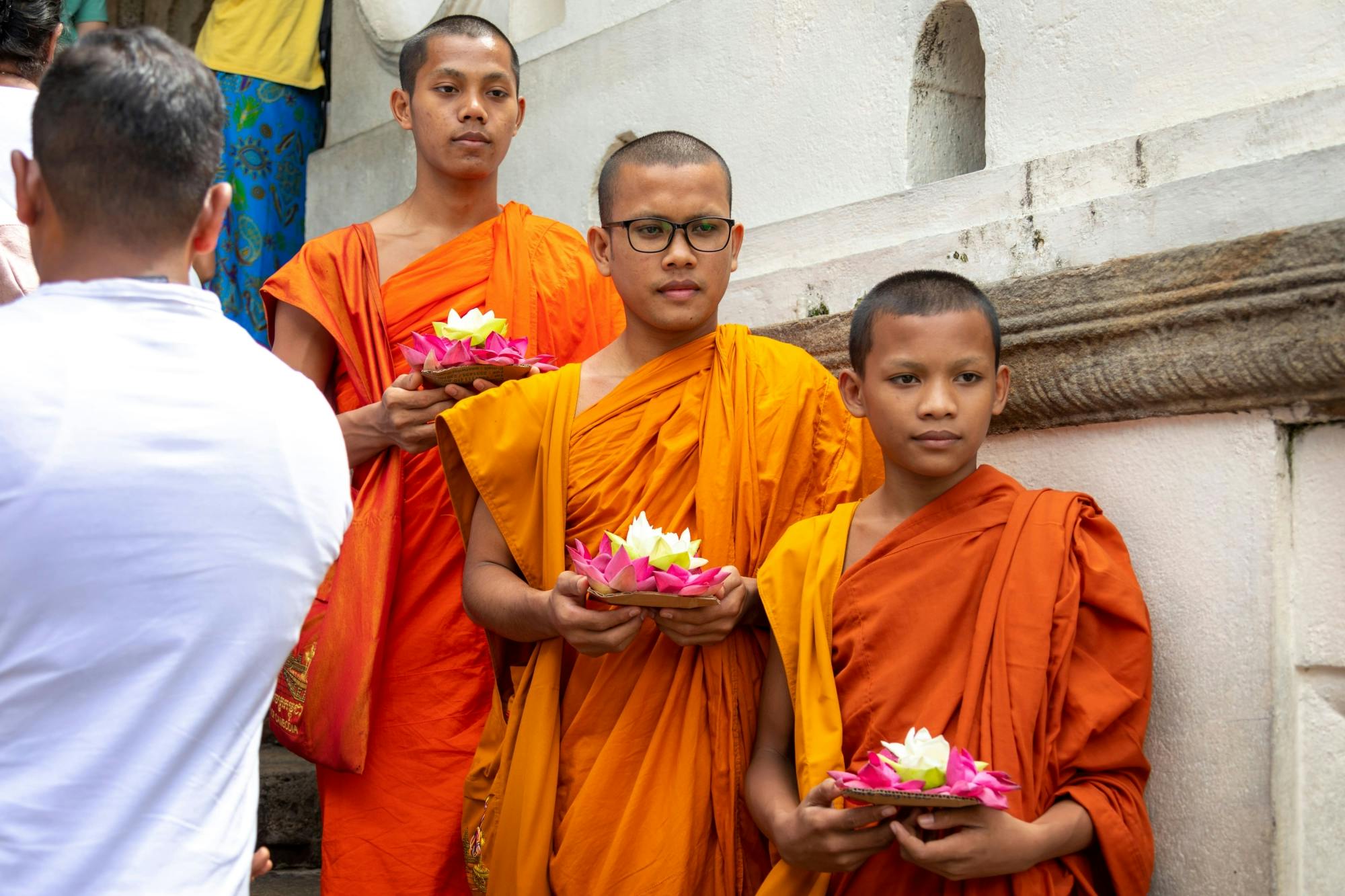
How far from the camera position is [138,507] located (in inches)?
65.4

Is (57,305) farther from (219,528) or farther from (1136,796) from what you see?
(1136,796)

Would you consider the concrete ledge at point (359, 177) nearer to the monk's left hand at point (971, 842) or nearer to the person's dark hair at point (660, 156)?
the person's dark hair at point (660, 156)

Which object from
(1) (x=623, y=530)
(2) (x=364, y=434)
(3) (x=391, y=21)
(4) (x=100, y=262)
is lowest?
(1) (x=623, y=530)

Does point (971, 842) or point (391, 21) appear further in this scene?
point (391, 21)

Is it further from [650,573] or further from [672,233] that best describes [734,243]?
[650,573]

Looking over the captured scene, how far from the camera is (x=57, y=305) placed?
1700mm

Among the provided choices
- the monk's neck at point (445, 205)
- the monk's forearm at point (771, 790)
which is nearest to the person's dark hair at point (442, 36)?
the monk's neck at point (445, 205)

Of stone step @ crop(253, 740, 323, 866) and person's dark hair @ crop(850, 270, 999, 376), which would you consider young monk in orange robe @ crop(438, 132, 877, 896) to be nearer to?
person's dark hair @ crop(850, 270, 999, 376)

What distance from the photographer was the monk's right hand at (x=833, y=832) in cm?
246

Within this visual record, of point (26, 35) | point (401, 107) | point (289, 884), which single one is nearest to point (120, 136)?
point (26, 35)

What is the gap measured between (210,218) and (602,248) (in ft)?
5.04

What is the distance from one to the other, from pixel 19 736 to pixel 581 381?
1747 mm

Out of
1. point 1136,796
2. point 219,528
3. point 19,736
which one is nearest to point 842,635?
point 1136,796

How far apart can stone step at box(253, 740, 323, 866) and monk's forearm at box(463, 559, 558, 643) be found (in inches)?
58.3
